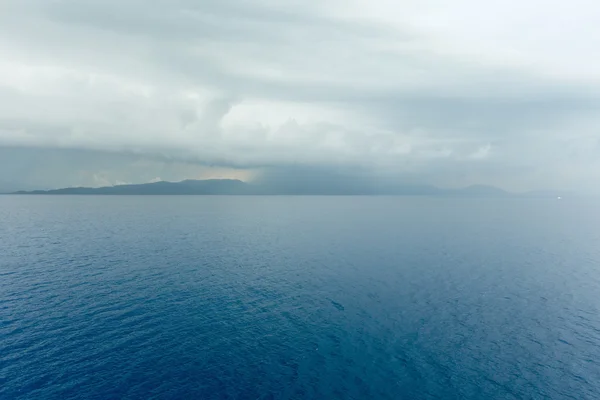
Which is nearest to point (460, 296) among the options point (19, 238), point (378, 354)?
point (378, 354)

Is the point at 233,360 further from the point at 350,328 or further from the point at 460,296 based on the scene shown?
the point at 460,296

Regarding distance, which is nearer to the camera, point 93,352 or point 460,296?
point 93,352

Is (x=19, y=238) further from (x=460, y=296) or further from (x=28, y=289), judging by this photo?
(x=460, y=296)

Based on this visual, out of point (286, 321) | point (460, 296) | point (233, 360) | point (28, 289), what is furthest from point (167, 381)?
point (460, 296)

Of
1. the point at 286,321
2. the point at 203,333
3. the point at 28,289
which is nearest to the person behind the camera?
the point at 203,333

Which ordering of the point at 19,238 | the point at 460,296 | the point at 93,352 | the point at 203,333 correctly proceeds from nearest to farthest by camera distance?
the point at 93,352 → the point at 203,333 → the point at 460,296 → the point at 19,238

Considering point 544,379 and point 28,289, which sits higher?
point 28,289
